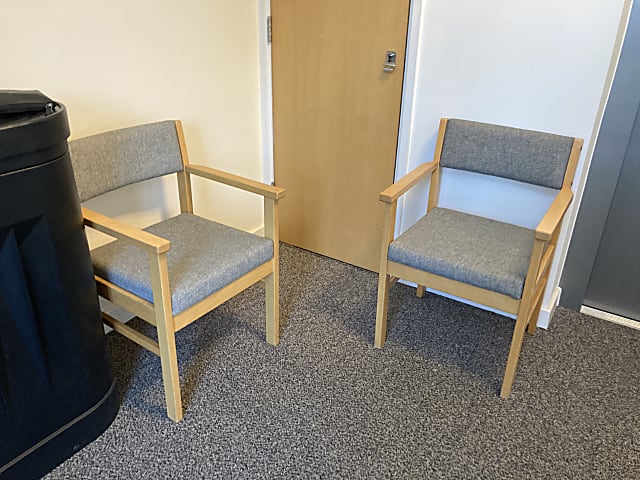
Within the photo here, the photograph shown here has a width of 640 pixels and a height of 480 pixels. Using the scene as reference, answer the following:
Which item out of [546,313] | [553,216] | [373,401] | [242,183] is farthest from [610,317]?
[242,183]

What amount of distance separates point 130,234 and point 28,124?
1.29 ft

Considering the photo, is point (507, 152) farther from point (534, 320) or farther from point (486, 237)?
point (534, 320)

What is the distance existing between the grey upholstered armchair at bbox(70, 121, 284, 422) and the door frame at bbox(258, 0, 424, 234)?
67 cm

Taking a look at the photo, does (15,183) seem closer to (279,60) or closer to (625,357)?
(279,60)

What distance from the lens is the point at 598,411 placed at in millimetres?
1739

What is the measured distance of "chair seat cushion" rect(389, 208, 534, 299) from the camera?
1.66m

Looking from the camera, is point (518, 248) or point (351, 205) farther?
point (351, 205)

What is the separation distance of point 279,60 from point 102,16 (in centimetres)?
86

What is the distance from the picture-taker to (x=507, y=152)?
191 cm

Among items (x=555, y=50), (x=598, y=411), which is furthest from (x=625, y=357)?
(x=555, y=50)

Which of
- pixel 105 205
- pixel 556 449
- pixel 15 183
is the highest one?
pixel 15 183

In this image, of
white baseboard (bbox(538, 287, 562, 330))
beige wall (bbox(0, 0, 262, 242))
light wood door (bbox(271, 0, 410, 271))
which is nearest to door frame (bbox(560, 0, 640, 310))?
white baseboard (bbox(538, 287, 562, 330))

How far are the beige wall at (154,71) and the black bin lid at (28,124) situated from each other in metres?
0.41

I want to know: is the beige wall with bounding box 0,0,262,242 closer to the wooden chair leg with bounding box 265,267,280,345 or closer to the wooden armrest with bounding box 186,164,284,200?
the wooden armrest with bounding box 186,164,284,200
